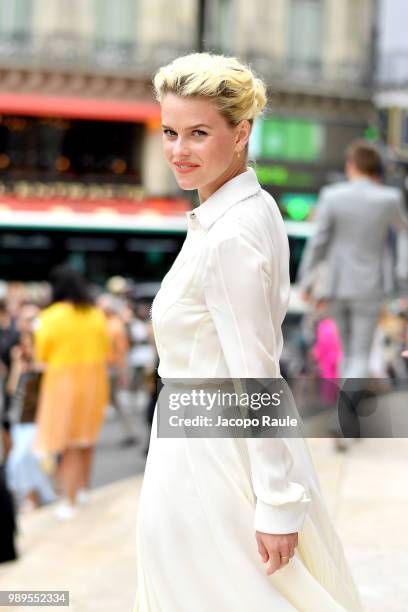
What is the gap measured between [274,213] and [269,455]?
1.86 feet

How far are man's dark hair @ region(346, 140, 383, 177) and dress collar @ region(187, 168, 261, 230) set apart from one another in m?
4.22

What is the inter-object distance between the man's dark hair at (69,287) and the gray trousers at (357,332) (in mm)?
2050

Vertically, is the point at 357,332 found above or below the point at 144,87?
above

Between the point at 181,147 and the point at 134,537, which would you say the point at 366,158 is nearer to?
the point at 134,537

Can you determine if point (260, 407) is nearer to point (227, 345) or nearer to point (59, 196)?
point (227, 345)

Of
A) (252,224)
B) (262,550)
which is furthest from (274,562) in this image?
(252,224)

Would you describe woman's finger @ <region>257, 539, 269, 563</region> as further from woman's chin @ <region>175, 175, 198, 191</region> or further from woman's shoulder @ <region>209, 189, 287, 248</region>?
woman's chin @ <region>175, 175, 198, 191</region>

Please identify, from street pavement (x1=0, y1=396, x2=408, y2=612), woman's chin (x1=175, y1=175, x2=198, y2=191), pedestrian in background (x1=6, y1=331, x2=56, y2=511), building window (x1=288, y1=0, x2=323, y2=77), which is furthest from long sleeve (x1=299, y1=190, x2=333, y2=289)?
building window (x1=288, y1=0, x2=323, y2=77)

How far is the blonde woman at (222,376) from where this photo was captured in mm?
2252

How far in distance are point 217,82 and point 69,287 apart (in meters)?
5.53

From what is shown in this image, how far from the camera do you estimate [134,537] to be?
5.51 metres

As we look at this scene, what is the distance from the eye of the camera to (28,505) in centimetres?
855

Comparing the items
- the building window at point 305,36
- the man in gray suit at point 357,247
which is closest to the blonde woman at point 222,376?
the man in gray suit at point 357,247

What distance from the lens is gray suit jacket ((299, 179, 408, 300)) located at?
647cm
